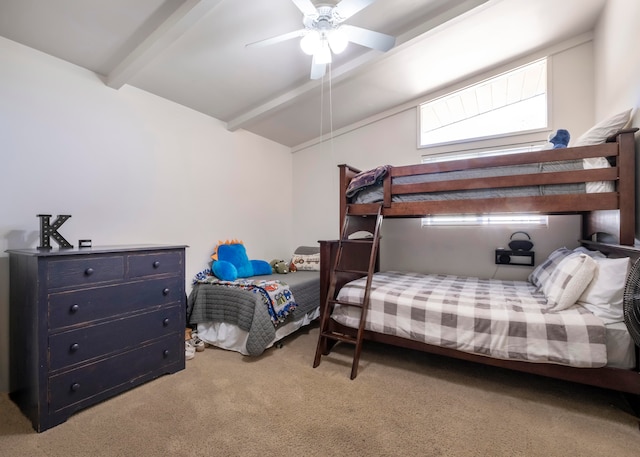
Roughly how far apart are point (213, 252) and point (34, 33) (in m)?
2.19

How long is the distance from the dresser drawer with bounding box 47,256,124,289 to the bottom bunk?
63.5 inches

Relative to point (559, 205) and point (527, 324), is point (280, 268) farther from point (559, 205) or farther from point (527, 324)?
point (559, 205)

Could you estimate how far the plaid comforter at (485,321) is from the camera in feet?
5.33

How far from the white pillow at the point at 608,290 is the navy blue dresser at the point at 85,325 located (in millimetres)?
2800

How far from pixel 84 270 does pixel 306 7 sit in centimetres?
211

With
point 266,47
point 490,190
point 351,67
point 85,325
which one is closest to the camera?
point 85,325

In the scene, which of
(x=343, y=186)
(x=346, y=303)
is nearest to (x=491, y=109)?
(x=343, y=186)

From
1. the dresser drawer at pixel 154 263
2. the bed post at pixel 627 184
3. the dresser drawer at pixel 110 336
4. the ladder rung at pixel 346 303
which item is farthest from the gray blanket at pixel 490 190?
the dresser drawer at pixel 110 336

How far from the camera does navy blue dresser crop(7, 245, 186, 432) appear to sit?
62.9 inches

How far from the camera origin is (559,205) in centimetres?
200

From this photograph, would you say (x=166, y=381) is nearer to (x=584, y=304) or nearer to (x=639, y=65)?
(x=584, y=304)

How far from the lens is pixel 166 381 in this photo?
2.07 metres

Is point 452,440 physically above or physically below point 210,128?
below

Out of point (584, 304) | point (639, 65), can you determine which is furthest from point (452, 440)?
point (639, 65)
